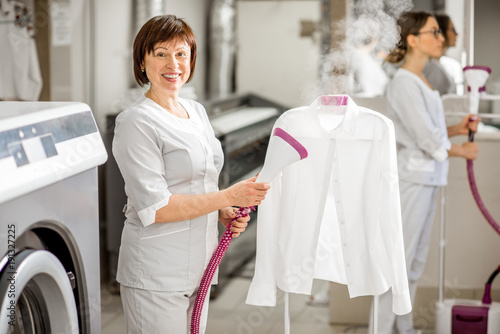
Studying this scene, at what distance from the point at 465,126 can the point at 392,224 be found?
2.61 feet

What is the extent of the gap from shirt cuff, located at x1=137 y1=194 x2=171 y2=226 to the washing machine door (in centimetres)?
21

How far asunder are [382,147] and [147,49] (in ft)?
2.12

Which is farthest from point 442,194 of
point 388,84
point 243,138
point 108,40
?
point 108,40

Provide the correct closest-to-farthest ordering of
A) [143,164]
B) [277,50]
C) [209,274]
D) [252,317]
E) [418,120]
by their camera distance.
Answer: [143,164], [209,274], [418,120], [252,317], [277,50]

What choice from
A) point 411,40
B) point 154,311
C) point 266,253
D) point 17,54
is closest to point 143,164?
point 154,311

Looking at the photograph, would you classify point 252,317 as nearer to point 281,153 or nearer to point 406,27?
point 406,27

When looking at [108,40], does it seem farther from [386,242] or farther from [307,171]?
[386,242]

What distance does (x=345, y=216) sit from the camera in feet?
5.52

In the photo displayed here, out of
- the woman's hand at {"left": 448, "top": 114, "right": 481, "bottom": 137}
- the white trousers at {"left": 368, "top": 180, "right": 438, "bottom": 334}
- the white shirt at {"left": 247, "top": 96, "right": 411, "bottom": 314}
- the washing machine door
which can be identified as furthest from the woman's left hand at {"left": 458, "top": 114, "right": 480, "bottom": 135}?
the washing machine door

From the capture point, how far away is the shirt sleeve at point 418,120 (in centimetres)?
215

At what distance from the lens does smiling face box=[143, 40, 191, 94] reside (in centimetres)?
140

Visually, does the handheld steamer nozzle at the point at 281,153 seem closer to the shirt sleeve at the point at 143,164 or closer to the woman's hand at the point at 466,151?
the shirt sleeve at the point at 143,164

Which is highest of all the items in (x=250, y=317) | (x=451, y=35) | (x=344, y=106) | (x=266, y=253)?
(x=451, y=35)

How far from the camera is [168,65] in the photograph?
4.58 feet
